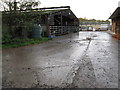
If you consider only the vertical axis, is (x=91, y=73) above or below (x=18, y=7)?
below

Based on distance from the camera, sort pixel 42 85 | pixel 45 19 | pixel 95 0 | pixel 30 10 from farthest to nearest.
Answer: pixel 95 0 → pixel 45 19 → pixel 30 10 → pixel 42 85

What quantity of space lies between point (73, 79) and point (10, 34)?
6.90 meters

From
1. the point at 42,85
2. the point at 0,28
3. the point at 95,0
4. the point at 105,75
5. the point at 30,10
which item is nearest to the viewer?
the point at 42,85

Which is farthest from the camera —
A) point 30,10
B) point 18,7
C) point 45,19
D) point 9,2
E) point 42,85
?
point 45,19

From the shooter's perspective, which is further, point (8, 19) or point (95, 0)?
point (95, 0)

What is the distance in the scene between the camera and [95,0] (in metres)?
15.6

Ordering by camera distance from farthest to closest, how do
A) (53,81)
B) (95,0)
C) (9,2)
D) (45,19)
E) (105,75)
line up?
(95,0)
(45,19)
(9,2)
(105,75)
(53,81)

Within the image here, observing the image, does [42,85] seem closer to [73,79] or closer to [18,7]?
[73,79]

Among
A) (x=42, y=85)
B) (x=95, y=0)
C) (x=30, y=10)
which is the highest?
(x=95, y=0)

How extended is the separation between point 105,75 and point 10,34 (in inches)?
283

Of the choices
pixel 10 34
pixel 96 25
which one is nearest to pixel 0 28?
pixel 10 34

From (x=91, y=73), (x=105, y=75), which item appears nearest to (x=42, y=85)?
(x=91, y=73)

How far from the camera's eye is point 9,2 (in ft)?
27.7

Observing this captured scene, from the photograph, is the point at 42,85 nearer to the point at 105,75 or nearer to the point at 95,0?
the point at 105,75
